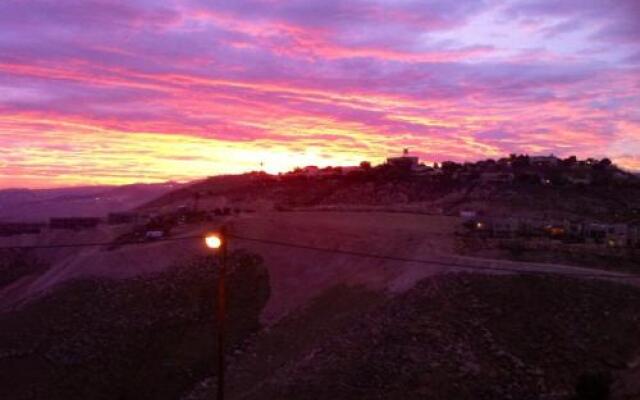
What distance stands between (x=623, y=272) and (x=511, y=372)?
16.9 metres

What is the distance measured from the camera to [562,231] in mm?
56688

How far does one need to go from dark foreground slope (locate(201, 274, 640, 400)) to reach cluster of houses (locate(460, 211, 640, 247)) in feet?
Result: 52.9

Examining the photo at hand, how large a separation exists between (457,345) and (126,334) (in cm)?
2106

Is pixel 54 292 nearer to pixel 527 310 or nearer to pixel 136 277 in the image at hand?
pixel 136 277

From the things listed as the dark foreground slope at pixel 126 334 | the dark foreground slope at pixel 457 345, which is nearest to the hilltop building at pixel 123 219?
the dark foreground slope at pixel 126 334

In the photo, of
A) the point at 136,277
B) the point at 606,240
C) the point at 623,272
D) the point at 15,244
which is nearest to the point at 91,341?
the point at 136,277

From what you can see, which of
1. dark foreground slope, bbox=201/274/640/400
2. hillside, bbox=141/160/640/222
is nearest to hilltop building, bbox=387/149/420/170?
hillside, bbox=141/160/640/222

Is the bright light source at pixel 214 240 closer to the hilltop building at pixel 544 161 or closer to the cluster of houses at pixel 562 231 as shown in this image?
the cluster of houses at pixel 562 231

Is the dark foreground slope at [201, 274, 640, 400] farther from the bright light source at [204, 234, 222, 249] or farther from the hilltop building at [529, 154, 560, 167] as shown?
the hilltop building at [529, 154, 560, 167]

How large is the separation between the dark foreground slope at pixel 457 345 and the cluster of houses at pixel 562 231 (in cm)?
1613

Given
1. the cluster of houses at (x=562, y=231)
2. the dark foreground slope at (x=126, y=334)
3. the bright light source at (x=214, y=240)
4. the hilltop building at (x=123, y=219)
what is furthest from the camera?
the hilltop building at (x=123, y=219)

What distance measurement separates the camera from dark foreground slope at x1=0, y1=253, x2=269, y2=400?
37344 millimetres

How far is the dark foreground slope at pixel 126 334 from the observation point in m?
37.3

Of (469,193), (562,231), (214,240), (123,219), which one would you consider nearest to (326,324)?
(214,240)
